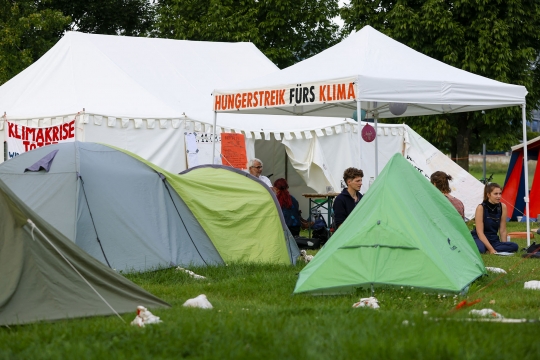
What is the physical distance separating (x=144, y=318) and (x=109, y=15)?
32139mm

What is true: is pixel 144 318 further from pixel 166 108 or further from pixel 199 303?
pixel 166 108

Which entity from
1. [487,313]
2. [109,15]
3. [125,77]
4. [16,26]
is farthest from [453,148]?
[487,313]

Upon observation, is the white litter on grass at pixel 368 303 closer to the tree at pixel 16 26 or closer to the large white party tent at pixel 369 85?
the large white party tent at pixel 369 85

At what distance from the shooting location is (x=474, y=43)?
24.5 metres

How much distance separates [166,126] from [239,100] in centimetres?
247

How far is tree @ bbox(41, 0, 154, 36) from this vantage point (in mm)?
36406

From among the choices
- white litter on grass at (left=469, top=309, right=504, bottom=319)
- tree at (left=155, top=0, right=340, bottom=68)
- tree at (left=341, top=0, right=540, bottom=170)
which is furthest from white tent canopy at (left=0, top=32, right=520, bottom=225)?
tree at (left=155, top=0, right=340, bottom=68)

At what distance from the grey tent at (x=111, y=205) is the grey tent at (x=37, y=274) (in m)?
3.01

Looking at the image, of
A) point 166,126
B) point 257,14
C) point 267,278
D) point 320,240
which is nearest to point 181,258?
point 267,278

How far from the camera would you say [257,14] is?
97.2 feet

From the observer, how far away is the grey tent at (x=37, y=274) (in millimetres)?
6477

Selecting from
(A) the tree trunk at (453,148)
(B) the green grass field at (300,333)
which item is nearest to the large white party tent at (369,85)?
(B) the green grass field at (300,333)

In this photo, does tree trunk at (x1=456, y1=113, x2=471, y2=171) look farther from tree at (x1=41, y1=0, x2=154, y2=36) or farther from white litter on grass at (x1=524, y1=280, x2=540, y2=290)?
white litter on grass at (x1=524, y1=280, x2=540, y2=290)

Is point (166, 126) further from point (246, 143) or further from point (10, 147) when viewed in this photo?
point (10, 147)
